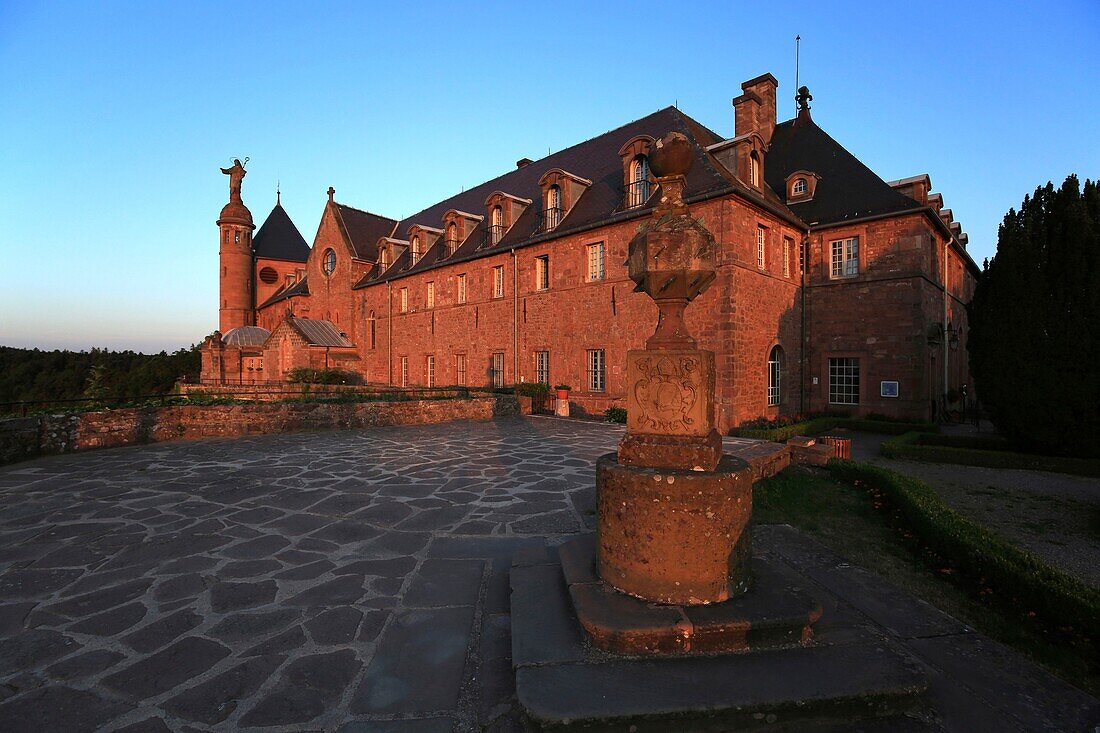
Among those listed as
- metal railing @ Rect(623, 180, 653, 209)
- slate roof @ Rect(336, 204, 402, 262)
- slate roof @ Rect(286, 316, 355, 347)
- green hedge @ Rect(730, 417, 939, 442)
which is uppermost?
slate roof @ Rect(336, 204, 402, 262)

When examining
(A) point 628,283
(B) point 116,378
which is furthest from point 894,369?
(B) point 116,378

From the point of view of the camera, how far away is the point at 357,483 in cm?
729

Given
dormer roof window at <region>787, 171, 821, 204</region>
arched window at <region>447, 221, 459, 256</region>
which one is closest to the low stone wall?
arched window at <region>447, 221, 459, 256</region>

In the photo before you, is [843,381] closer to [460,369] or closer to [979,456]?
[979,456]

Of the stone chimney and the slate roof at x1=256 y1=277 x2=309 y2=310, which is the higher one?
the stone chimney

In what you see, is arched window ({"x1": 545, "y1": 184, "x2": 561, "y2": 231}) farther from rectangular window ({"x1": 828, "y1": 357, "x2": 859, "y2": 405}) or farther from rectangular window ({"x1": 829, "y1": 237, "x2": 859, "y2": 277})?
rectangular window ({"x1": 828, "y1": 357, "x2": 859, "y2": 405})

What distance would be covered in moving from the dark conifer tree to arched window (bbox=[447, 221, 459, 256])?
847 inches

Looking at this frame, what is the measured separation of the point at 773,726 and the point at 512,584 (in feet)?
6.25

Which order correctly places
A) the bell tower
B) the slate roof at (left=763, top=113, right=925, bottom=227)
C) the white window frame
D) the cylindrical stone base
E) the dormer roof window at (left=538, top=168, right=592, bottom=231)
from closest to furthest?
the cylindrical stone base
the slate roof at (left=763, top=113, right=925, bottom=227)
the white window frame
the dormer roof window at (left=538, top=168, right=592, bottom=231)
the bell tower

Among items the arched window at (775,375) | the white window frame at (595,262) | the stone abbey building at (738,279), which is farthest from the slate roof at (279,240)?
the arched window at (775,375)

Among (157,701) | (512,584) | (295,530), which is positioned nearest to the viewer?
(157,701)

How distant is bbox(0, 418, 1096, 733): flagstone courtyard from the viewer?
2.49 metres

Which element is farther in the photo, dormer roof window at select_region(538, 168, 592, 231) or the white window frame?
dormer roof window at select_region(538, 168, 592, 231)

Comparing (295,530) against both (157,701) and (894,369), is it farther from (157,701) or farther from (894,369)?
(894,369)
